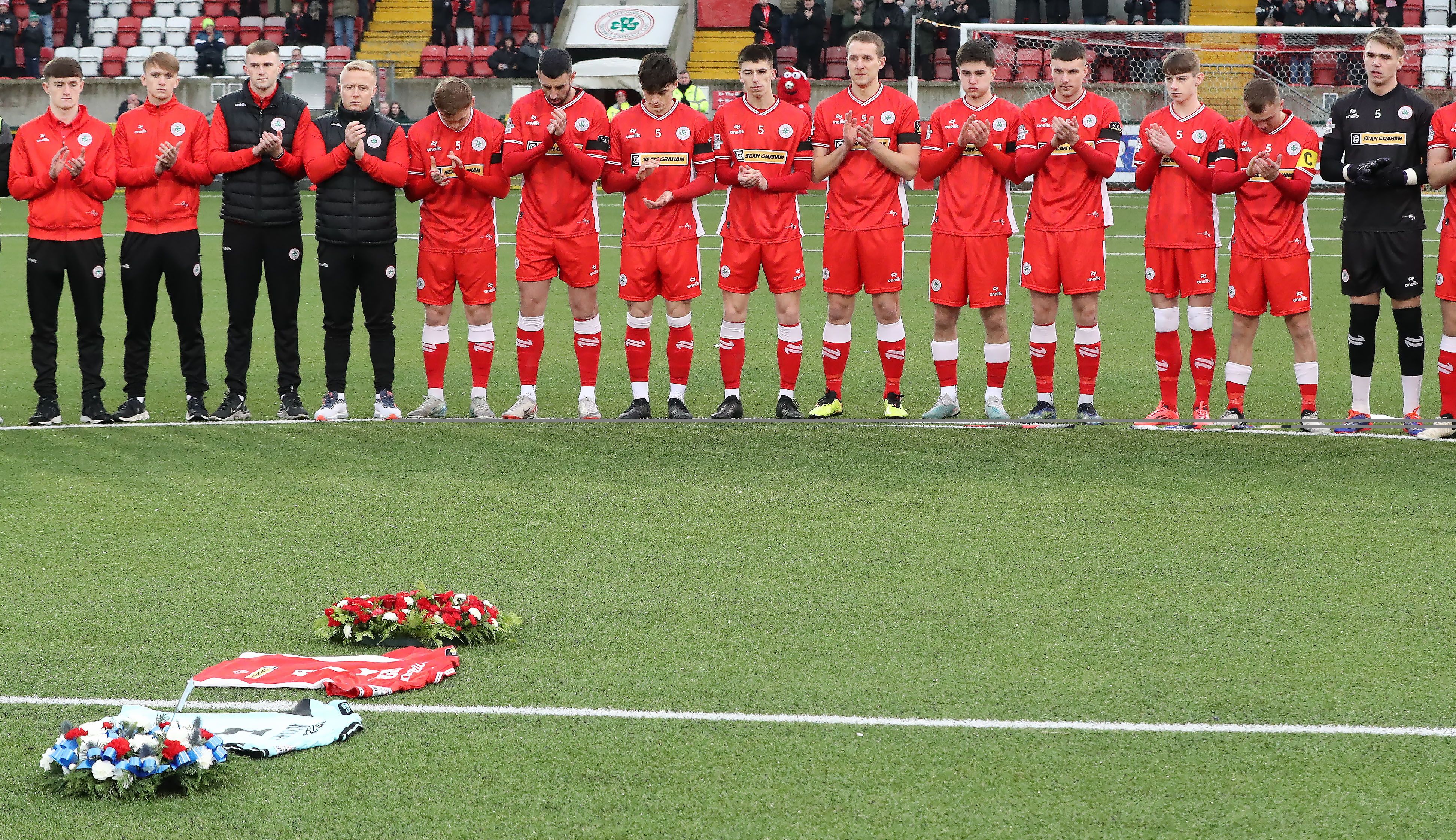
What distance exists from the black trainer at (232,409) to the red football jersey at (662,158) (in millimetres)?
2729

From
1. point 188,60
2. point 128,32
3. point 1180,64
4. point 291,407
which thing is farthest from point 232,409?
point 128,32

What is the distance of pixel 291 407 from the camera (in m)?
10.3

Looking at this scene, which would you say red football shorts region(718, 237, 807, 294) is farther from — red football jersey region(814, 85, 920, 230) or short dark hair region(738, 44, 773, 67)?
short dark hair region(738, 44, 773, 67)

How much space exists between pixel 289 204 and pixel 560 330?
4852 millimetres

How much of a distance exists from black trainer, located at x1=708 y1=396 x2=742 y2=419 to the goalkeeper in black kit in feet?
12.1

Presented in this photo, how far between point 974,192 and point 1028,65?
63.9 feet

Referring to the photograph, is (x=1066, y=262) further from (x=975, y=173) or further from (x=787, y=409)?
(x=787, y=409)

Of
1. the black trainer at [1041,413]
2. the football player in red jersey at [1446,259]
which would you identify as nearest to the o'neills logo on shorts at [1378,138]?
the football player in red jersey at [1446,259]

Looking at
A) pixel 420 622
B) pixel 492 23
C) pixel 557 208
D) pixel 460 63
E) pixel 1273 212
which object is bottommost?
pixel 420 622

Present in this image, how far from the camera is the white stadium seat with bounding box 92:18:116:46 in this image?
3666 cm

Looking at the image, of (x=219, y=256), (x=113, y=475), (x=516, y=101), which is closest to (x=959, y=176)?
(x=516, y=101)

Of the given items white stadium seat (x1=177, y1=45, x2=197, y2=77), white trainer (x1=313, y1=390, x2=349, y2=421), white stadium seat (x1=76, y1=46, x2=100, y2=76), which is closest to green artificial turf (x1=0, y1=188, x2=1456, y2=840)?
white trainer (x1=313, y1=390, x2=349, y2=421)

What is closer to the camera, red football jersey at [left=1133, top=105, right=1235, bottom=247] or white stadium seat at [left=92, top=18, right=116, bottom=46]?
red football jersey at [left=1133, top=105, right=1235, bottom=247]

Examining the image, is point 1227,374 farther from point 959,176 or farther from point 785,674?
point 785,674
